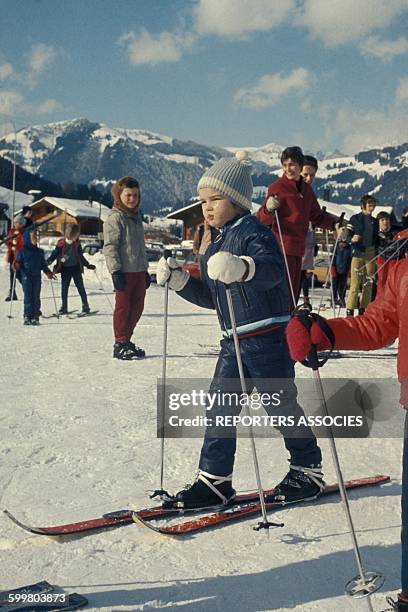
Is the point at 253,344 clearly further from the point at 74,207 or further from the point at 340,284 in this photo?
the point at 74,207

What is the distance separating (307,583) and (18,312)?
9351 millimetres

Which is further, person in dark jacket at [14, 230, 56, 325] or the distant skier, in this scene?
person in dark jacket at [14, 230, 56, 325]

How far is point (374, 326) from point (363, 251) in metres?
7.19

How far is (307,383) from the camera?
5527 mm

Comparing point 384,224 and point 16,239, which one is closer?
point 384,224

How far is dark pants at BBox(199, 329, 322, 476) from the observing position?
117 inches

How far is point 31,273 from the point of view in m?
9.56

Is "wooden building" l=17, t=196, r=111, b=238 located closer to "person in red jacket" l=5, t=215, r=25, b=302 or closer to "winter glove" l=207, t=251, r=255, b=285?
"person in red jacket" l=5, t=215, r=25, b=302

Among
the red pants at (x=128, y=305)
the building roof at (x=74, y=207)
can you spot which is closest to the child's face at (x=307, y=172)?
the red pants at (x=128, y=305)

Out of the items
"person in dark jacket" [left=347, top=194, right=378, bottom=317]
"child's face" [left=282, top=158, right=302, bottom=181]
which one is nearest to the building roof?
"person in dark jacket" [left=347, top=194, right=378, bottom=317]

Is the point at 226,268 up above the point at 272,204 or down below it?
below

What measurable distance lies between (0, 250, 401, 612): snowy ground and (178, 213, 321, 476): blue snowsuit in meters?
0.37

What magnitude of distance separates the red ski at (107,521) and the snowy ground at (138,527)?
0.13ft

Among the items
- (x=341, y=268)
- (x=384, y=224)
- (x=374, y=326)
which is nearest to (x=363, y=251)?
(x=384, y=224)
